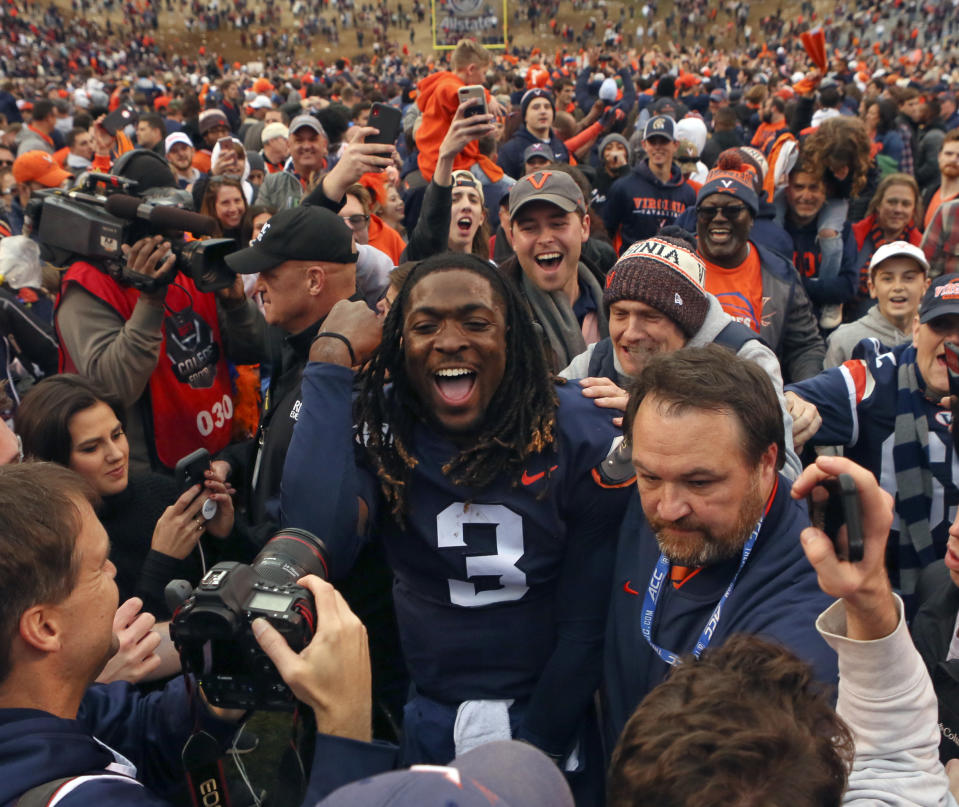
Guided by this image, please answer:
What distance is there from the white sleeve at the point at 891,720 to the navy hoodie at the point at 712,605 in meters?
0.11

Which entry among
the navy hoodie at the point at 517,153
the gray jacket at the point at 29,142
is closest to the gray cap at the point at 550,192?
the navy hoodie at the point at 517,153

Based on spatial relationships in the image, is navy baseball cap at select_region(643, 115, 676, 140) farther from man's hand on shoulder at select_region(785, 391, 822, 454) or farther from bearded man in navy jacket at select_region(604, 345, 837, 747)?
bearded man in navy jacket at select_region(604, 345, 837, 747)

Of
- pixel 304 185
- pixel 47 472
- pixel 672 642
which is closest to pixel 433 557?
pixel 672 642

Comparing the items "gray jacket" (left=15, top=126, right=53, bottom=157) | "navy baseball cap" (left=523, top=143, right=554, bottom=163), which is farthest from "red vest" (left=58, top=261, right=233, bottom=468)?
"gray jacket" (left=15, top=126, right=53, bottom=157)

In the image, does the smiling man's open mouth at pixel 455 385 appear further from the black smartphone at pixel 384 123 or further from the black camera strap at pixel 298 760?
the black smartphone at pixel 384 123

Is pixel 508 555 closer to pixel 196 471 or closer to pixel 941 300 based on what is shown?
pixel 196 471

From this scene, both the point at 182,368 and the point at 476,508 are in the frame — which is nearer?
the point at 476,508

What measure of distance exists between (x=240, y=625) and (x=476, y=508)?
667mm

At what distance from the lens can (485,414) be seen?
2.05 m

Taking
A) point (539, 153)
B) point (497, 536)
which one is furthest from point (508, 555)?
point (539, 153)

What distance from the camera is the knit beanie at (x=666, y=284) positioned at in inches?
98.7

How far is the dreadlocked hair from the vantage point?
1972mm

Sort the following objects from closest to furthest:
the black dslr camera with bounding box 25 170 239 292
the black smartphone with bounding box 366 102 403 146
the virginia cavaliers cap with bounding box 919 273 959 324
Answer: the virginia cavaliers cap with bounding box 919 273 959 324 < the black dslr camera with bounding box 25 170 239 292 < the black smartphone with bounding box 366 102 403 146

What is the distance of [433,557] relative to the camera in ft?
6.64
